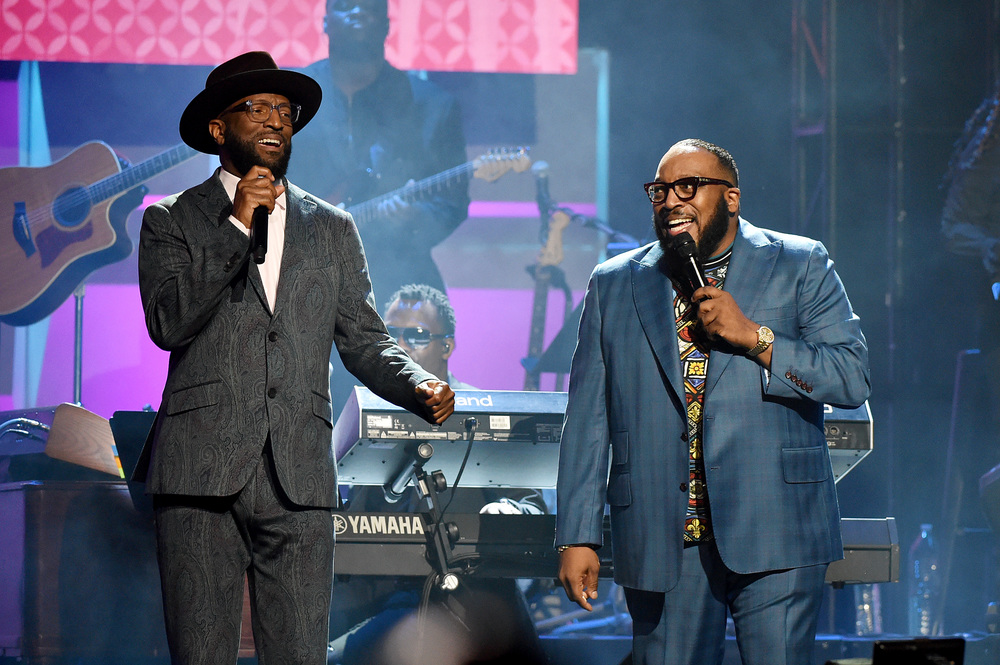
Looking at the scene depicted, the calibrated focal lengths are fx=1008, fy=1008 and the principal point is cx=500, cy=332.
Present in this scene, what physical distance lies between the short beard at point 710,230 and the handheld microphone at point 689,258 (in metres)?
0.10

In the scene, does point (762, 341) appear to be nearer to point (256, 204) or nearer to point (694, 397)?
point (694, 397)

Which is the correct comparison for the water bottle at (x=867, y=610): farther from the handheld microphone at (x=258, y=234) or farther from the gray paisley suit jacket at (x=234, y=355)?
the handheld microphone at (x=258, y=234)

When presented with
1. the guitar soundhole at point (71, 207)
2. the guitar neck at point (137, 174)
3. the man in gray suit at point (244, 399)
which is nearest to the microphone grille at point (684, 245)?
the man in gray suit at point (244, 399)

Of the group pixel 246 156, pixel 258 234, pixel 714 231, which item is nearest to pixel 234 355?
pixel 258 234

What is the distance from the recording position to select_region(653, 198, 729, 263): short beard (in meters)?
2.56

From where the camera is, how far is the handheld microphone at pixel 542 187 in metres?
6.10

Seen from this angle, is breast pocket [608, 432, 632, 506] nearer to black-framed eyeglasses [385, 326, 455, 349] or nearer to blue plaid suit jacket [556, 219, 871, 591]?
blue plaid suit jacket [556, 219, 871, 591]

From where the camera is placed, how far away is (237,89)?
7.63 feet

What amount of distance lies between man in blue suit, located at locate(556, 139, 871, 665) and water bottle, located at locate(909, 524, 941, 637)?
11.7 feet

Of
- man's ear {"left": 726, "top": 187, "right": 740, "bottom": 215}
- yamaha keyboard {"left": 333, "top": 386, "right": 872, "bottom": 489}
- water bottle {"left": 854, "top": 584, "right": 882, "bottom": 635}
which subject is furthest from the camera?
water bottle {"left": 854, "top": 584, "right": 882, "bottom": 635}

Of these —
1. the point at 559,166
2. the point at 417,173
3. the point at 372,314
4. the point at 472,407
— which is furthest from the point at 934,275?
the point at 372,314

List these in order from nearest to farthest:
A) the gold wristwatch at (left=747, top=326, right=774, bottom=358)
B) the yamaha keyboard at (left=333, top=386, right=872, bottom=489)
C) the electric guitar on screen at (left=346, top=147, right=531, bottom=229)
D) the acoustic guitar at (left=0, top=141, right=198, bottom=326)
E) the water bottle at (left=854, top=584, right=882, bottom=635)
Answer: the gold wristwatch at (left=747, top=326, right=774, bottom=358) < the yamaha keyboard at (left=333, top=386, right=872, bottom=489) < the water bottle at (left=854, top=584, right=882, bottom=635) < the acoustic guitar at (left=0, top=141, right=198, bottom=326) < the electric guitar on screen at (left=346, top=147, right=531, bottom=229)

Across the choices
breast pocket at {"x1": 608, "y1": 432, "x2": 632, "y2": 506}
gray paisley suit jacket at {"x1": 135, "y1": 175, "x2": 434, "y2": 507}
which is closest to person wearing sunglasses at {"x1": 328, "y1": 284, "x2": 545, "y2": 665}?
breast pocket at {"x1": 608, "y1": 432, "x2": 632, "y2": 506}

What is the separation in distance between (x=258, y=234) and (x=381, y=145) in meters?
4.21
